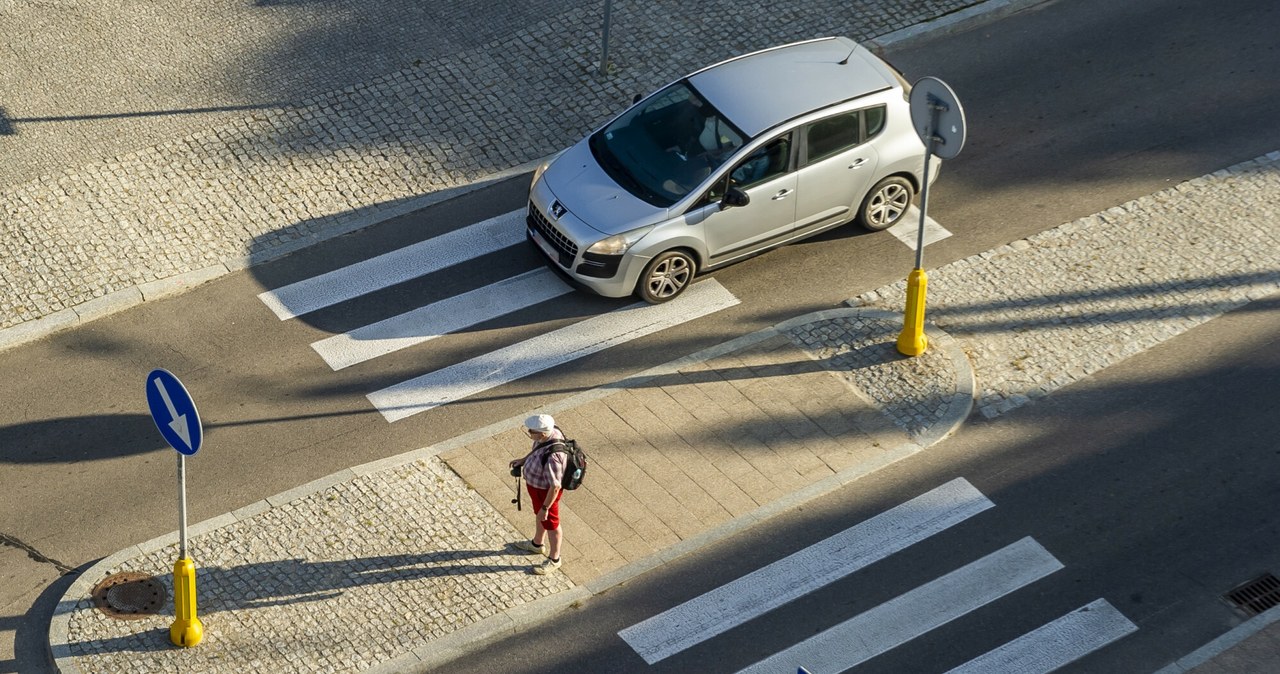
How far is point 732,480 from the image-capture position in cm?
1327

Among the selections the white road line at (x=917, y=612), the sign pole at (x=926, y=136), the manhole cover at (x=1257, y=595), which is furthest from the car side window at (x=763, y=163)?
the manhole cover at (x=1257, y=595)

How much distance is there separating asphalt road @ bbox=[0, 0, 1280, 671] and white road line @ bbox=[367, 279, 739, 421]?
4.6 inches

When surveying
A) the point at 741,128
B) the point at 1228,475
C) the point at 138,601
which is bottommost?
the point at 138,601

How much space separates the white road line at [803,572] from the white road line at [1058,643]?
1240 mm

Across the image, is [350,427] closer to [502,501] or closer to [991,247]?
[502,501]

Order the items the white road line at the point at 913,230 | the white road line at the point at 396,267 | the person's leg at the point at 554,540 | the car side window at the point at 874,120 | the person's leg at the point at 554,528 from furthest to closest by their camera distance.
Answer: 1. the white road line at the point at 913,230
2. the car side window at the point at 874,120
3. the white road line at the point at 396,267
4. the person's leg at the point at 554,540
5. the person's leg at the point at 554,528

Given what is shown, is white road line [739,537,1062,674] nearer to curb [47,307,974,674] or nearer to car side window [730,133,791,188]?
curb [47,307,974,674]

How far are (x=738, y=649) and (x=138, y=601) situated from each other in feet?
15.0

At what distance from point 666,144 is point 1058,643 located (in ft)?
19.8

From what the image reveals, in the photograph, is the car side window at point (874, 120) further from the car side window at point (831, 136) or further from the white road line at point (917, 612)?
the white road line at point (917, 612)

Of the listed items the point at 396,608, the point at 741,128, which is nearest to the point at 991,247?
the point at 741,128

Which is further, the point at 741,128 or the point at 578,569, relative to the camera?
the point at 741,128

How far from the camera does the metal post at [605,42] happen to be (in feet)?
56.1

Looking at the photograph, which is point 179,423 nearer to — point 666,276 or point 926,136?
point 666,276
